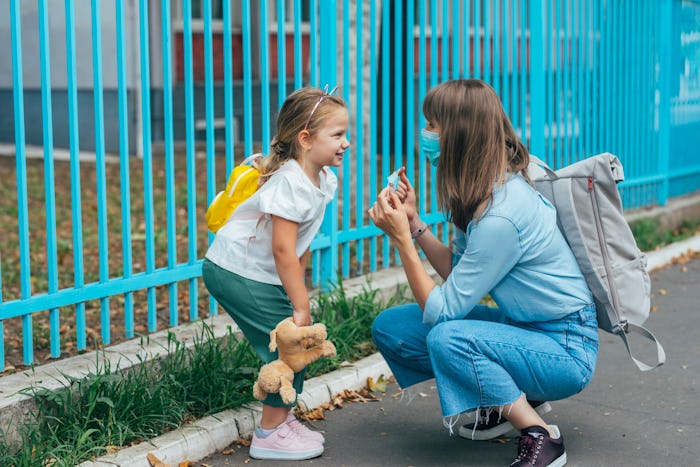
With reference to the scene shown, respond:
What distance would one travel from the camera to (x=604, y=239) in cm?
365

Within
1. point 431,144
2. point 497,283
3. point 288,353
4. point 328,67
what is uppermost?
point 328,67

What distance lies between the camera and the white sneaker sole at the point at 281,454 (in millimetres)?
3789

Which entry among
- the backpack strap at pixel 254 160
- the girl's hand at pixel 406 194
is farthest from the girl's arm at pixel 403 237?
the backpack strap at pixel 254 160

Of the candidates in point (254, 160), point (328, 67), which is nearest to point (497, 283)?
point (254, 160)

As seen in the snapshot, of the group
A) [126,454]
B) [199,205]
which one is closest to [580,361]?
[126,454]

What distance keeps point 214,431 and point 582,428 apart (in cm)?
145

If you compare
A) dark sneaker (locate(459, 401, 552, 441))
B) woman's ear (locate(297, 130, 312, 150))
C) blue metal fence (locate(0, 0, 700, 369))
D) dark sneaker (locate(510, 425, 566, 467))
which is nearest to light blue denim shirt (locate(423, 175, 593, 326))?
dark sneaker (locate(510, 425, 566, 467))

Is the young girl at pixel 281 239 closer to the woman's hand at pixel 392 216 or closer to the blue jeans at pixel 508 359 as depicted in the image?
the woman's hand at pixel 392 216

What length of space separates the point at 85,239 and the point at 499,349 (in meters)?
4.75

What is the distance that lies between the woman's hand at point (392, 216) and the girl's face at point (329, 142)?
0.73 feet

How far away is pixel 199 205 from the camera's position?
8.96m

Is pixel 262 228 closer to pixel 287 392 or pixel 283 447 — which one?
pixel 287 392

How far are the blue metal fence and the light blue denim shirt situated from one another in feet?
4.99

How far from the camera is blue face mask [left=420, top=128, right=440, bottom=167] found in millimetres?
3672
